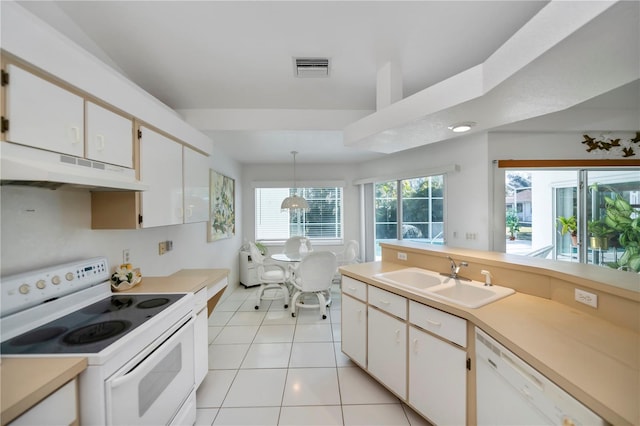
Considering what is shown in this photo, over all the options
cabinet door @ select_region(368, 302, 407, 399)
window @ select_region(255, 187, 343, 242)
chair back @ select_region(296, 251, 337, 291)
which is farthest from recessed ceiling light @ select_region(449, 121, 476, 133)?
window @ select_region(255, 187, 343, 242)

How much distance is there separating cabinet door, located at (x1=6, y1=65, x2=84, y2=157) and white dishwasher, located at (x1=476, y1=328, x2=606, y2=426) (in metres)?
2.20

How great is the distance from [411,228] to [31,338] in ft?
13.9

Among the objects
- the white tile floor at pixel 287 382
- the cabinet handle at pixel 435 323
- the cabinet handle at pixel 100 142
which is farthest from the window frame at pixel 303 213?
the cabinet handle at pixel 100 142

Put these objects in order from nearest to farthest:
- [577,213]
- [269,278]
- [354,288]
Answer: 1. [354,288]
2. [577,213]
3. [269,278]

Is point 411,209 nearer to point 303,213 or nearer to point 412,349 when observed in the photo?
point 303,213

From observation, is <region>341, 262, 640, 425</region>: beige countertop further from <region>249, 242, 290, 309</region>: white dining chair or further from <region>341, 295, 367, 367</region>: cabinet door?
<region>249, 242, 290, 309</region>: white dining chair

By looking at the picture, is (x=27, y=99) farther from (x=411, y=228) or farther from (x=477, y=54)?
(x=411, y=228)

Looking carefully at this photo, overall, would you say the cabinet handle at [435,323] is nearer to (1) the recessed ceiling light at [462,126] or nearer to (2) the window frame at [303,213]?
(1) the recessed ceiling light at [462,126]

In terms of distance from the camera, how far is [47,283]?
1213 mm

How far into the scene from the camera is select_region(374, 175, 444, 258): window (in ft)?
12.2

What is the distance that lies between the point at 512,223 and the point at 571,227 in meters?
0.72

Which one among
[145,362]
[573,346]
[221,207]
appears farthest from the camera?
[221,207]

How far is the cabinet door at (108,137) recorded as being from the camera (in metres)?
1.25

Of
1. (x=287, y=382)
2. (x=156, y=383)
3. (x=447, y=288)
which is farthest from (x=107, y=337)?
(x=447, y=288)
